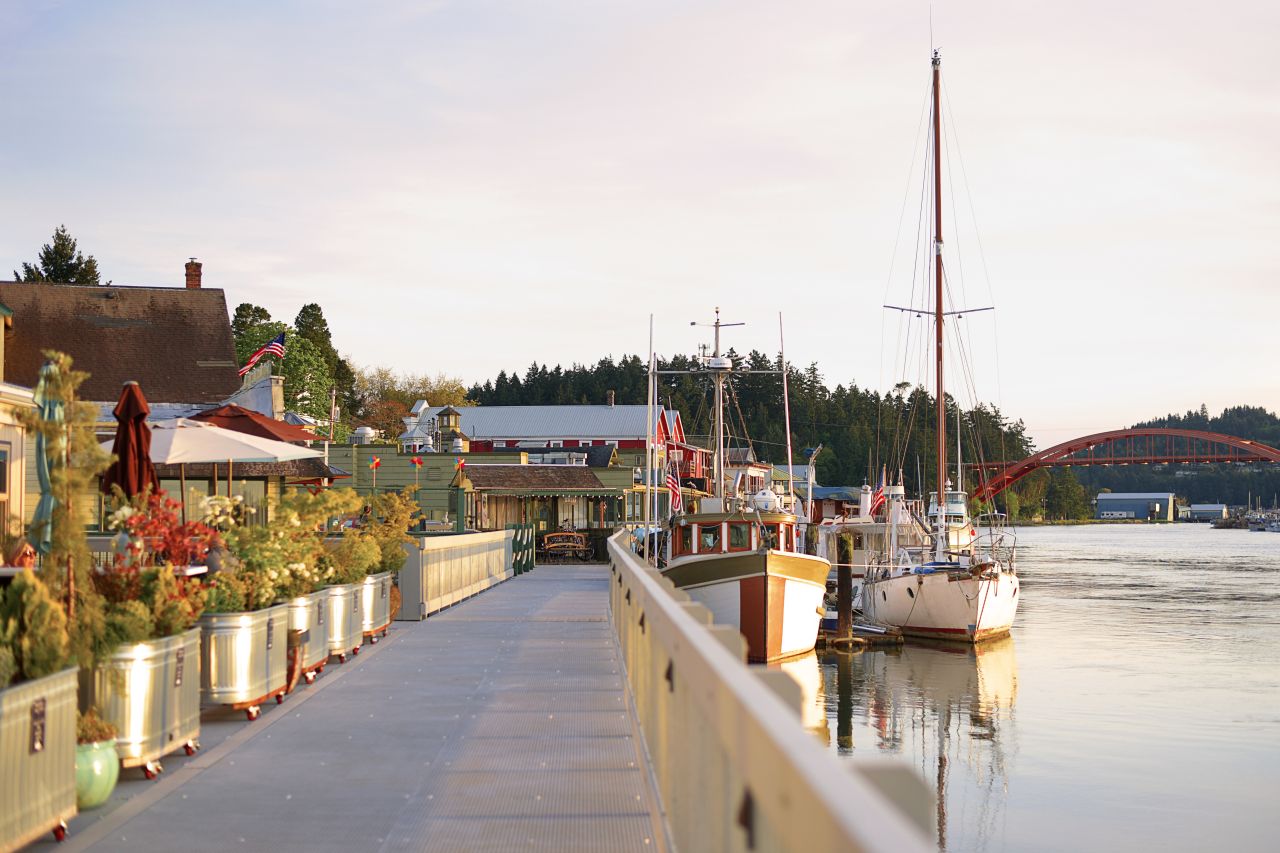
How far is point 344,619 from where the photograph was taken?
15562 mm

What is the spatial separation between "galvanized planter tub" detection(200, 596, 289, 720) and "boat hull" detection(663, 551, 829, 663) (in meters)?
24.2

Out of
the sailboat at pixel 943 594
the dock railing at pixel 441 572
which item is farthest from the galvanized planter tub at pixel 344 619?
the sailboat at pixel 943 594

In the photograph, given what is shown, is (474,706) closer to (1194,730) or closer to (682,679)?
(682,679)

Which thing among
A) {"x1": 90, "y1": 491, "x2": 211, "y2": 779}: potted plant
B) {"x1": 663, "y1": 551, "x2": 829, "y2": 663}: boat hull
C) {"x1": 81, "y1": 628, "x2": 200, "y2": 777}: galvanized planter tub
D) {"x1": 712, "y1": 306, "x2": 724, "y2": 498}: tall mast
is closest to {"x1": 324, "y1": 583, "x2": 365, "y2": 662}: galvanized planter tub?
{"x1": 90, "y1": 491, "x2": 211, "y2": 779}: potted plant

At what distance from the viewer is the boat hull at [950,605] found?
149 ft

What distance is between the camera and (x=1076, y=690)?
116 ft

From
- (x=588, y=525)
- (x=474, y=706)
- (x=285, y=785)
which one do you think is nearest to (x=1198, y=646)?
(x=588, y=525)

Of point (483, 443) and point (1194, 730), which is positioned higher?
point (483, 443)

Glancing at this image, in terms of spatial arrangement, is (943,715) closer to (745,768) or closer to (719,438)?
(719,438)

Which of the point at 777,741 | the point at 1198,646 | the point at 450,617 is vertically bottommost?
the point at 1198,646

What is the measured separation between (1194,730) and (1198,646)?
17.1m

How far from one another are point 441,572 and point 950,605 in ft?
87.1

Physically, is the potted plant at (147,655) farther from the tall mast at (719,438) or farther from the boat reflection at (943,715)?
the tall mast at (719,438)

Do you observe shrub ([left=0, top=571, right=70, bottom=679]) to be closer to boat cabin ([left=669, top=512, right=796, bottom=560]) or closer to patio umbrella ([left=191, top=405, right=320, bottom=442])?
patio umbrella ([left=191, top=405, right=320, bottom=442])
